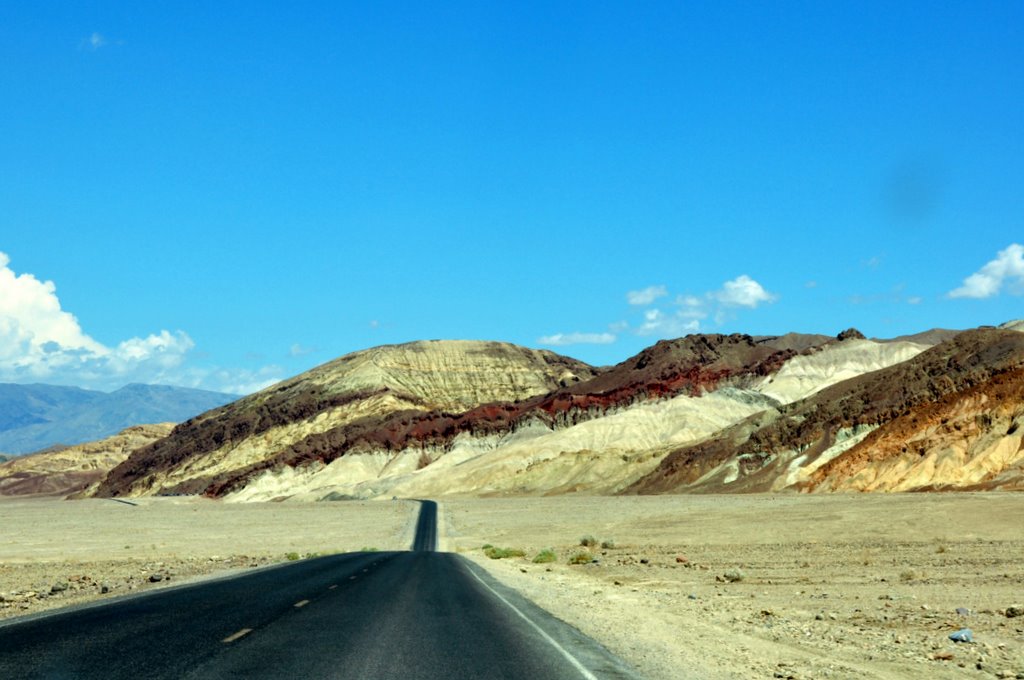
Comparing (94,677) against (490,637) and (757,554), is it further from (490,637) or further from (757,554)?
(757,554)

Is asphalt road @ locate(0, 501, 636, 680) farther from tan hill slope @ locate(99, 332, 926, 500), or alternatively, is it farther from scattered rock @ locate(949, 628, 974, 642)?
tan hill slope @ locate(99, 332, 926, 500)

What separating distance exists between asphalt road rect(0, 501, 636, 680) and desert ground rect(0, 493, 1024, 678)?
1.49 m

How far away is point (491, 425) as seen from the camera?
17175 centimetres

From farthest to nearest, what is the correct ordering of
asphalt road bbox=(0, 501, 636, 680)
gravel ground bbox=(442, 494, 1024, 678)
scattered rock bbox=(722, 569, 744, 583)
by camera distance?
scattered rock bbox=(722, 569, 744, 583) < gravel ground bbox=(442, 494, 1024, 678) < asphalt road bbox=(0, 501, 636, 680)

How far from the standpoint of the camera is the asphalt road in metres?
11.8

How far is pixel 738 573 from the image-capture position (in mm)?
28359

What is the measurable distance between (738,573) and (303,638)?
17.0m

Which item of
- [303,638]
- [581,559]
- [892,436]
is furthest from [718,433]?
[303,638]

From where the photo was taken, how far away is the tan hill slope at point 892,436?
67562 millimetres

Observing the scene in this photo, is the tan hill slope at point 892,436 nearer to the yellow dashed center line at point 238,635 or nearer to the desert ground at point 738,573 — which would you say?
the desert ground at point 738,573

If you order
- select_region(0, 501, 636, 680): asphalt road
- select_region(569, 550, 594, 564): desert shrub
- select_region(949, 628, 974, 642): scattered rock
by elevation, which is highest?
select_region(0, 501, 636, 680): asphalt road

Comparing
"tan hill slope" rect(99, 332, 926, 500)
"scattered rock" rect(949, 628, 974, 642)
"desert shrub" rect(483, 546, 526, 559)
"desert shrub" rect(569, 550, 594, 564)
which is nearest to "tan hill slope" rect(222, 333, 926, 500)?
"tan hill slope" rect(99, 332, 926, 500)

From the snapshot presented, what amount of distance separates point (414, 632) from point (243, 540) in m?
55.6

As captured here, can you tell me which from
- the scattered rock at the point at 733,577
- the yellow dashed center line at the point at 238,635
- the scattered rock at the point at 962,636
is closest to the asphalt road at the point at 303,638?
the yellow dashed center line at the point at 238,635
